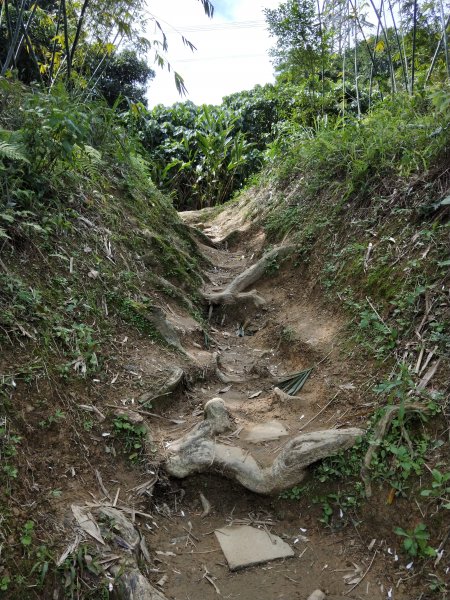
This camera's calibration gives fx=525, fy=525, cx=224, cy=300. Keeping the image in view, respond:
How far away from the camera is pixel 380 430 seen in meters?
3.17

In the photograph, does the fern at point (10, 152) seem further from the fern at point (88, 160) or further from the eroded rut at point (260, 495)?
the eroded rut at point (260, 495)

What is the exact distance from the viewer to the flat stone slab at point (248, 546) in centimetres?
292

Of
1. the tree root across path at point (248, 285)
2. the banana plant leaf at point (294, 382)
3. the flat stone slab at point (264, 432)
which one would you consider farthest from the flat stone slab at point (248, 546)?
the tree root across path at point (248, 285)

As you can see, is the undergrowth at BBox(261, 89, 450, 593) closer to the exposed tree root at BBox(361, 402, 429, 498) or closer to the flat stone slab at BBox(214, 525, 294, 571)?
the exposed tree root at BBox(361, 402, 429, 498)

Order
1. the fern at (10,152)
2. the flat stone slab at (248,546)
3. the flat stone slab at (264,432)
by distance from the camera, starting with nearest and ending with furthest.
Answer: the flat stone slab at (248,546)
the fern at (10,152)
the flat stone slab at (264,432)

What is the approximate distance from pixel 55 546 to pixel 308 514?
150cm

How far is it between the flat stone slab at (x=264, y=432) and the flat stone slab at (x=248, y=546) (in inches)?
28.6

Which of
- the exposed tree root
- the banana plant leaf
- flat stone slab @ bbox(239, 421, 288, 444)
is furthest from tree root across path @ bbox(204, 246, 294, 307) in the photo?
the exposed tree root

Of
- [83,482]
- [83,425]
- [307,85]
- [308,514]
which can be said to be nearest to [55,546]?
[83,482]

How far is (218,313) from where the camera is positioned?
20.0 feet

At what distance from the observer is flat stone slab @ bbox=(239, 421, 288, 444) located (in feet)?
12.5

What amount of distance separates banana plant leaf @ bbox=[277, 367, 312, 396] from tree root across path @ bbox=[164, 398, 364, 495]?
760 mm

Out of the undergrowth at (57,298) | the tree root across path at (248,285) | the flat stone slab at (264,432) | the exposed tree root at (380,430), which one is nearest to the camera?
the undergrowth at (57,298)

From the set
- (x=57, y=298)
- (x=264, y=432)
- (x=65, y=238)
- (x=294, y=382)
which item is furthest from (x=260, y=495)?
(x=65, y=238)
